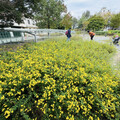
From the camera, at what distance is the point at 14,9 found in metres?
4.14

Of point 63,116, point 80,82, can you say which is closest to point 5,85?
point 63,116

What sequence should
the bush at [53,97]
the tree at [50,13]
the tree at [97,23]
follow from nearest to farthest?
the bush at [53,97] → the tree at [50,13] → the tree at [97,23]

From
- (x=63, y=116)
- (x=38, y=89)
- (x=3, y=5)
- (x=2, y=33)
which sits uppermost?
(x=3, y=5)

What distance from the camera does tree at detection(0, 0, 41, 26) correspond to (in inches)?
151

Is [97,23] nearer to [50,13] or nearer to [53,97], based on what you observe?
[50,13]

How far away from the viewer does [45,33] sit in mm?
8344

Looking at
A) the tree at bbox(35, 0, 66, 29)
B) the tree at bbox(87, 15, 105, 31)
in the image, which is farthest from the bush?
the tree at bbox(87, 15, 105, 31)

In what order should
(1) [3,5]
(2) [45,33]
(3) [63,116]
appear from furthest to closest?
(2) [45,33], (1) [3,5], (3) [63,116]

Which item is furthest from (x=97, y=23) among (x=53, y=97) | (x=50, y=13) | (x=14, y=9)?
(x=53, y=97)

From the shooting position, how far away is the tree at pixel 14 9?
3.84m

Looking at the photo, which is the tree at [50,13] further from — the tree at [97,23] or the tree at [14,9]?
the tree at [97,23]

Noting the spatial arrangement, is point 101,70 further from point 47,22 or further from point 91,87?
point 47,22

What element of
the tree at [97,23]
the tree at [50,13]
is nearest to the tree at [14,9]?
the tree at [50,13]

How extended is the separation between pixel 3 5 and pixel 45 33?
4.78 metres
